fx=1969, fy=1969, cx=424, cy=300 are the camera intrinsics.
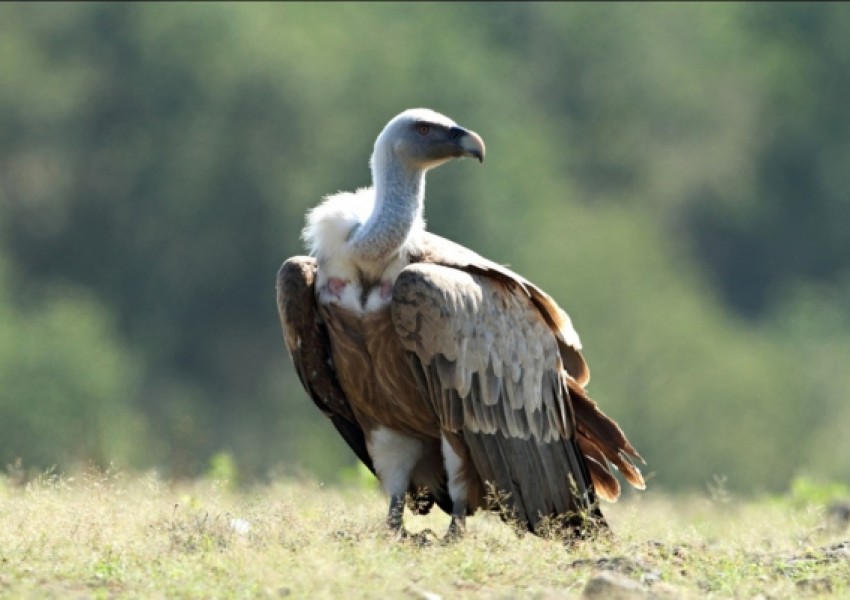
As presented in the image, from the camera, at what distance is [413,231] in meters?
9.63

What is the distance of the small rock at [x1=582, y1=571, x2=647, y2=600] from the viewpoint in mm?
7211

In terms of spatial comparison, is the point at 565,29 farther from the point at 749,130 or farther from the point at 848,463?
the point at 848,463

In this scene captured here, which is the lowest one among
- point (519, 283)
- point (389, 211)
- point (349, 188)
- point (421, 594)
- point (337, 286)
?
point (421, 594)

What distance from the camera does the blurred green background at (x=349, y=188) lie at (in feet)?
130

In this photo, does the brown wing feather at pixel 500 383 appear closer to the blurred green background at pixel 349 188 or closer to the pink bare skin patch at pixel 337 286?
the pink bare skin patch at pixel 337 286

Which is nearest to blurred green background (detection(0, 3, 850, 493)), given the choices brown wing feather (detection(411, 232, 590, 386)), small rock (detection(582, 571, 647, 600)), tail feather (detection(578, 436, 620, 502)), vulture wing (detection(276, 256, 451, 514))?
vulture wing (detection(276, 256, 451, 514))

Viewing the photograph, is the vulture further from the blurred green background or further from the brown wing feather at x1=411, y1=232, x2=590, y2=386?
the blurred green background

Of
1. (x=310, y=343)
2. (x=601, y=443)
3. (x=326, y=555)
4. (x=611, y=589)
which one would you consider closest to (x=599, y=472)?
(x=601, y=443)

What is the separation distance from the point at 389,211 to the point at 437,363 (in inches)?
34.1

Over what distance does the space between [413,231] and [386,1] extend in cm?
5221

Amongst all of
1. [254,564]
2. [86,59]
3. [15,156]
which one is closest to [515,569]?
[254,564]

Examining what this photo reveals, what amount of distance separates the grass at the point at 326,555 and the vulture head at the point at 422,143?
1.76m

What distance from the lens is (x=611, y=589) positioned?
286 inches

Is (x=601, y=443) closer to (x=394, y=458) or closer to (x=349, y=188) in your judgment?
(x=394, y=458)
